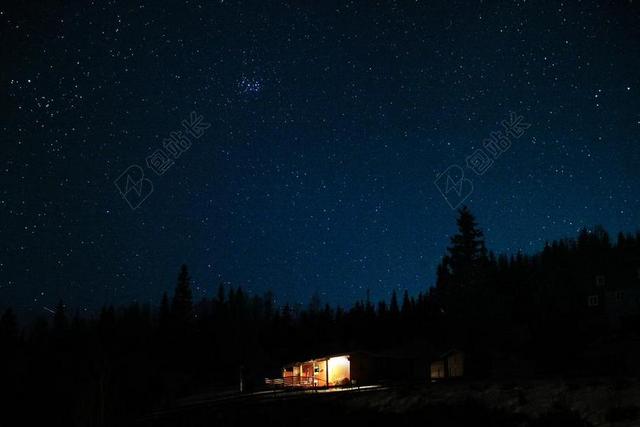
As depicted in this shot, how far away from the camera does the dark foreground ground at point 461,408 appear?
1744 cm

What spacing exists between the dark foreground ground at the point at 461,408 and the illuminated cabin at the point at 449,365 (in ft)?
70.4

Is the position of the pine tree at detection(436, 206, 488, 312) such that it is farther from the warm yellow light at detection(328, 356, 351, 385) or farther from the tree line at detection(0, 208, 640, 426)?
the warm yellow light at detection(328, 356, 351, 385)

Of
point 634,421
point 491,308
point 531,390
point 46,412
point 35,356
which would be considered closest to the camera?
point 634,421

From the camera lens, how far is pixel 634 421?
15.4 metres

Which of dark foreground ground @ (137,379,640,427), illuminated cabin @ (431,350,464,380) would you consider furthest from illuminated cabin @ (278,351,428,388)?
dark foreground ground @ (137,379,640,427)

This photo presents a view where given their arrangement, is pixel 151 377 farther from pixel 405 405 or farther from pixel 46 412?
pixel 405 405

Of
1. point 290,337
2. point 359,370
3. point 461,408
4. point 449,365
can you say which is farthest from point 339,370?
point 290,337

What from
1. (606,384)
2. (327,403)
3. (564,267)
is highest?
(564,267)

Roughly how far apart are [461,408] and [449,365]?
32.0 metres

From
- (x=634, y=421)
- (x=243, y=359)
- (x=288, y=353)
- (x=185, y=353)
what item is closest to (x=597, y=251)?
(x=288, y=353)

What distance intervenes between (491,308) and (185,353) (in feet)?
160

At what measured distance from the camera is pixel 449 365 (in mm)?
52406

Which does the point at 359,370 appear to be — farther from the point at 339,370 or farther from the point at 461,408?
the point at 461,408

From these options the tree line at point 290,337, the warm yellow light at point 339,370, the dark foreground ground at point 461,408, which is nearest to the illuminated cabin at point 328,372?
the warm yellow light at point 339,370
